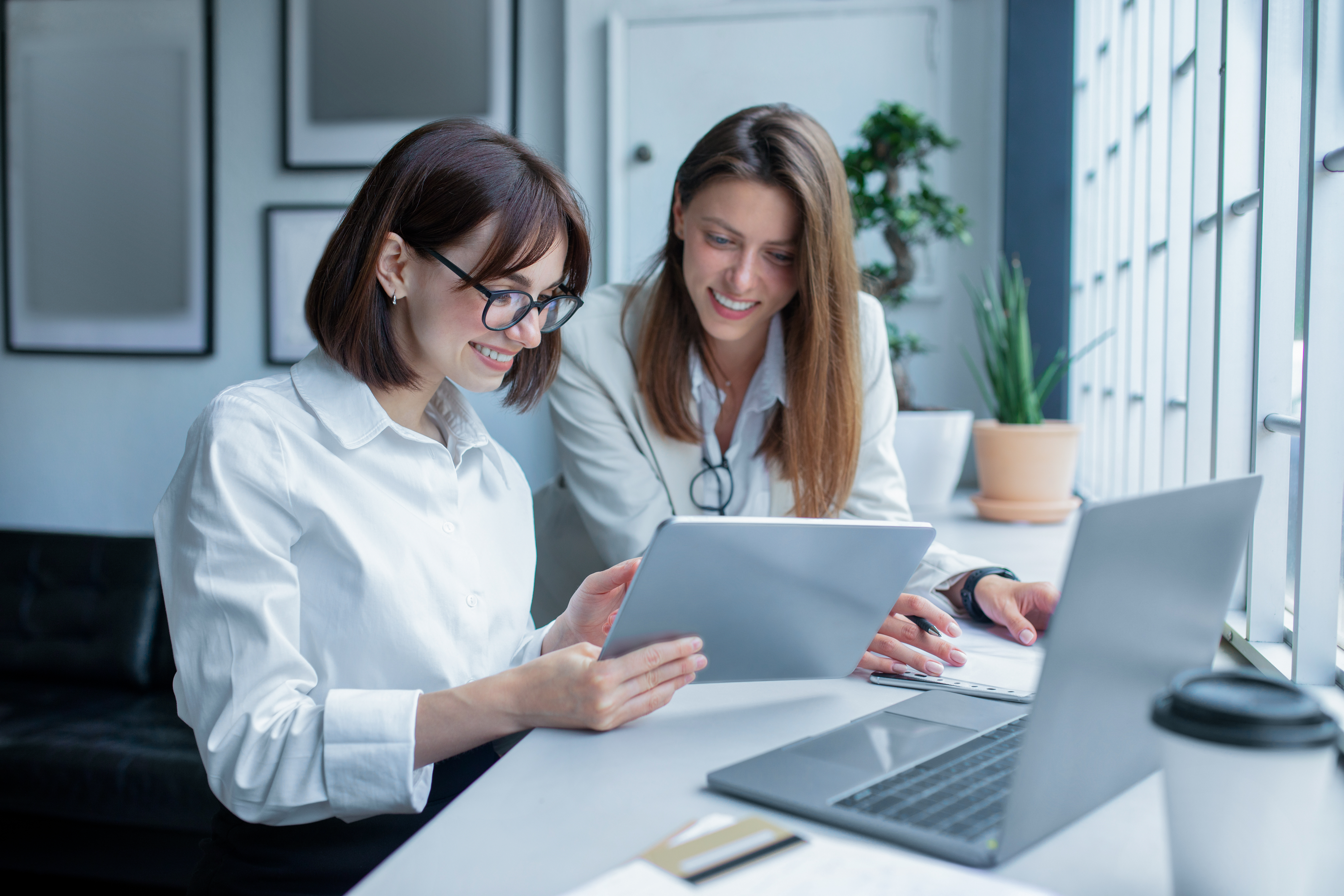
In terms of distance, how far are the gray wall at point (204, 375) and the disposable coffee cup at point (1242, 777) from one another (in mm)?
2418

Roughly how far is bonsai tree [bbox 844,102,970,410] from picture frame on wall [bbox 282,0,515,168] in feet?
3.49

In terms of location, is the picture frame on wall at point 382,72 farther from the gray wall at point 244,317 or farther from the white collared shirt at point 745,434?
the white collared shirt at point 745,434

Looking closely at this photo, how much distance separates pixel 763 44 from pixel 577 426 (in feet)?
4.92

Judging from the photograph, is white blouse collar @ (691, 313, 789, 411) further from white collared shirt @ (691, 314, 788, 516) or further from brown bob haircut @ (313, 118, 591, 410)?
brown bob haircut @ (313, 118, 591, 410)

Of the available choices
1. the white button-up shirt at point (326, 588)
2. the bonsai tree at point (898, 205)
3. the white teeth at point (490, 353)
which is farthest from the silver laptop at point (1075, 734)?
the bonsai tree at point (898, 205)

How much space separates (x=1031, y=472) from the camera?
212 cm

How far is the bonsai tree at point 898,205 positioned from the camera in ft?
7.43

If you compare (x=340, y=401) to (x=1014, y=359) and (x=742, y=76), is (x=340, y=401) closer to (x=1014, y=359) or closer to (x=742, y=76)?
(x=1014, y=359)

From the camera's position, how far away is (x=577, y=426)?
1644 mm

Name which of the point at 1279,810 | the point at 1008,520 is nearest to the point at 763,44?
the point at 1008,520

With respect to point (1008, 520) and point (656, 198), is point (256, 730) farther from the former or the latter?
point (656, 198)

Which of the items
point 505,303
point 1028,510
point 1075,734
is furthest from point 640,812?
point 1028,510

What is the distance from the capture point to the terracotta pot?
2.10 meters

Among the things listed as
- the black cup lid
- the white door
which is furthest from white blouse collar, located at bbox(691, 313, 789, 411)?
the black cup lid
